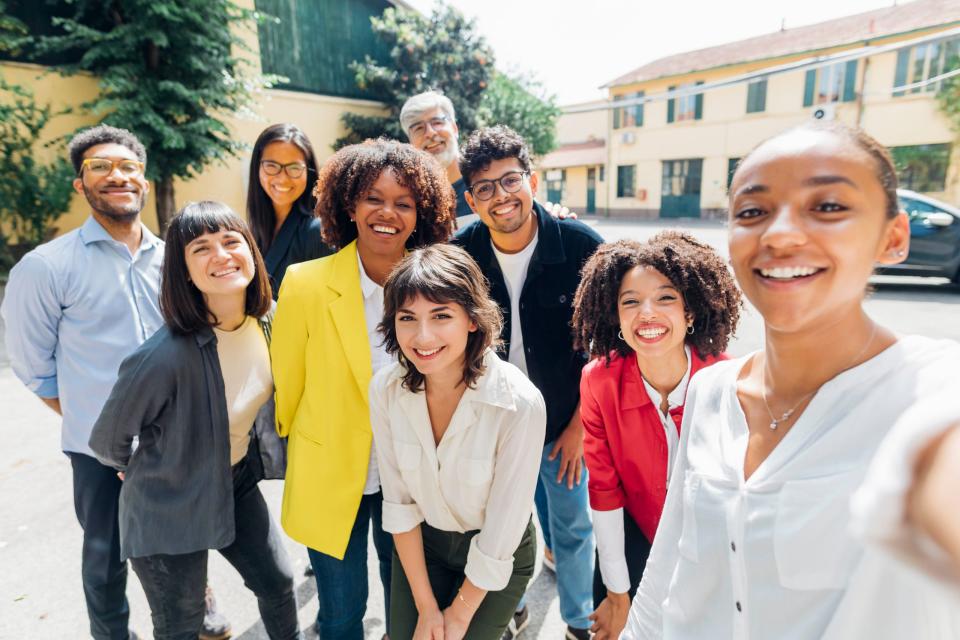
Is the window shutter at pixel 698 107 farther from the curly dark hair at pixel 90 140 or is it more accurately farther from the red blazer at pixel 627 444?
the curly dark hair at pixel 90 140

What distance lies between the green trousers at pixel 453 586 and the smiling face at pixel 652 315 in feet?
2.84

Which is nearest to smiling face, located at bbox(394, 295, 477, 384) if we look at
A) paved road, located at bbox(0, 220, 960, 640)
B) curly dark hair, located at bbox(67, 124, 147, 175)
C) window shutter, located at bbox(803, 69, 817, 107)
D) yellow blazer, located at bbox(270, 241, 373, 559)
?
Result: yellow blazer, located at bbox(270, 241, 373, 559)

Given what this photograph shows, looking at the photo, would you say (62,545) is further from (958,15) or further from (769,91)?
(958,15)

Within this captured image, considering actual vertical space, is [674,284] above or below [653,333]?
above

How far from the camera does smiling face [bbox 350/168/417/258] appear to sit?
6.65 feet

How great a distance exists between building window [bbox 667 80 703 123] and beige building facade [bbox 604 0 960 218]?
48mm

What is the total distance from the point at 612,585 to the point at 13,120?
38.6ft

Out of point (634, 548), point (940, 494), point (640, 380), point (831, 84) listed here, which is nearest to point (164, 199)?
point (640, 380)

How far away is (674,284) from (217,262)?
5.48ft

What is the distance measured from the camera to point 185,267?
1.89 metres

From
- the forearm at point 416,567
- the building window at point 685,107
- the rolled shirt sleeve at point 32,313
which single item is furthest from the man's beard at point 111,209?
the building window at point 685,107

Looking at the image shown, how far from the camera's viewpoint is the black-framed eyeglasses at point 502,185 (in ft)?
7.63

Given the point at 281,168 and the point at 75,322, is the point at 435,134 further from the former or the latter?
the point at 75,322

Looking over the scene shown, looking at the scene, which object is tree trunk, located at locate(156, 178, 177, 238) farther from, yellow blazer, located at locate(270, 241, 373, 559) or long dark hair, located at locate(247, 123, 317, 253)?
yellow blazer, located at locate(270, 241, 373, 559)
